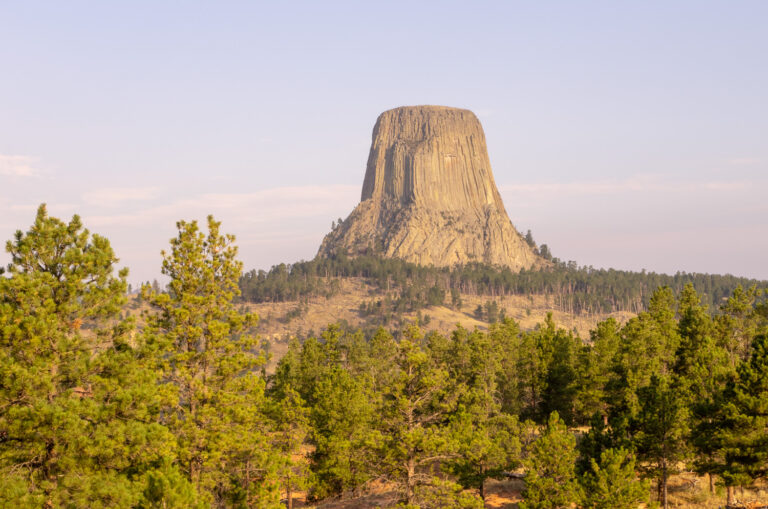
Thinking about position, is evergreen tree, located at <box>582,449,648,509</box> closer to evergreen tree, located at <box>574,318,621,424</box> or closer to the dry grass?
evergreen tree, located at <box>574,318,621,424</box>

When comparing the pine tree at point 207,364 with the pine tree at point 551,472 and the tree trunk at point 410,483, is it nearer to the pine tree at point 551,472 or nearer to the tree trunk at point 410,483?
the tree trunk at point 410,483

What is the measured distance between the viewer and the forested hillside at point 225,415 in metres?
17.9

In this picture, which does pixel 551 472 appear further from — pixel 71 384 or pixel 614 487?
pixel 71 384

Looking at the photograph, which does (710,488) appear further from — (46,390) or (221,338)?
(46,390)

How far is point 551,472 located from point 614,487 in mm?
3821

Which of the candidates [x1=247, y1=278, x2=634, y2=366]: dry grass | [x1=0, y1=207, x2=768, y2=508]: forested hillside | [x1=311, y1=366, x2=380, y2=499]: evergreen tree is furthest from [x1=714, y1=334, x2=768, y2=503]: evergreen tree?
[x1=247, y1=278, x2=634, y2=366]: dry grass

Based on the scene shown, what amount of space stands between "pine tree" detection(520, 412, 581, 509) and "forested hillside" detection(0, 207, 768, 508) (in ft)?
0.33

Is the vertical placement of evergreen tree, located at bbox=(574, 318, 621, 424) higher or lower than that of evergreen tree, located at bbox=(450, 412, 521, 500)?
higher

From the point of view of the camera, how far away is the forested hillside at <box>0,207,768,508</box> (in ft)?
58.6

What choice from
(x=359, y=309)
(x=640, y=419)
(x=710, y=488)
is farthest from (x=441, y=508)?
(x=359, y=309)

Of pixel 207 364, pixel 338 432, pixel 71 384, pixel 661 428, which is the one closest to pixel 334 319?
pixel 338 432

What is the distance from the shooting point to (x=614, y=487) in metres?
29.7

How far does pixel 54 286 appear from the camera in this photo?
19.0m

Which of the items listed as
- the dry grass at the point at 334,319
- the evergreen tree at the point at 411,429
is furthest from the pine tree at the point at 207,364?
the dry grass at the point at 334,319
